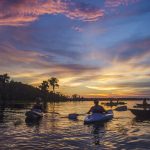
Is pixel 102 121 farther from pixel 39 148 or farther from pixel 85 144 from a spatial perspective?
pixel 39 148

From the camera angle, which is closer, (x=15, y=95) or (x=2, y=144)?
(x=2, y=144)

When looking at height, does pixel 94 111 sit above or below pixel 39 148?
above

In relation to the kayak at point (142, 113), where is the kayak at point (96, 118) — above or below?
below

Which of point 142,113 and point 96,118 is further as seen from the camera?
point 142,113

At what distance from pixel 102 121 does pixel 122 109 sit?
3727 cm

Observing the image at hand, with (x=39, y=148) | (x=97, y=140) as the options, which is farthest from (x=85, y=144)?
(x=39, y=148)

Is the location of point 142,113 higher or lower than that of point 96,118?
higher

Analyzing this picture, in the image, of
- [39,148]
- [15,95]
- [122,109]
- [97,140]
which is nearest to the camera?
[39,148]

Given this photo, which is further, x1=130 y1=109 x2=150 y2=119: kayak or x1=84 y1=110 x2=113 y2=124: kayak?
x1=130 y1=109 x2=150 y2=119: kayak

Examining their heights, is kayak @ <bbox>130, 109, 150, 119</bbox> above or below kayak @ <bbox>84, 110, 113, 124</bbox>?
above

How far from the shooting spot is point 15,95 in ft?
590

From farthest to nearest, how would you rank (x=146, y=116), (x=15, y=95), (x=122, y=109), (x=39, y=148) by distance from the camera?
(x=15, y=95)
(x=122, y=109)
(x=146, y=116)
(x=39, y=148)

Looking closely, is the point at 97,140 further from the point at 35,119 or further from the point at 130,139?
the point at 35,119

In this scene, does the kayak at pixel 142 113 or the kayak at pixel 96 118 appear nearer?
the kayak at pixel 96 118
